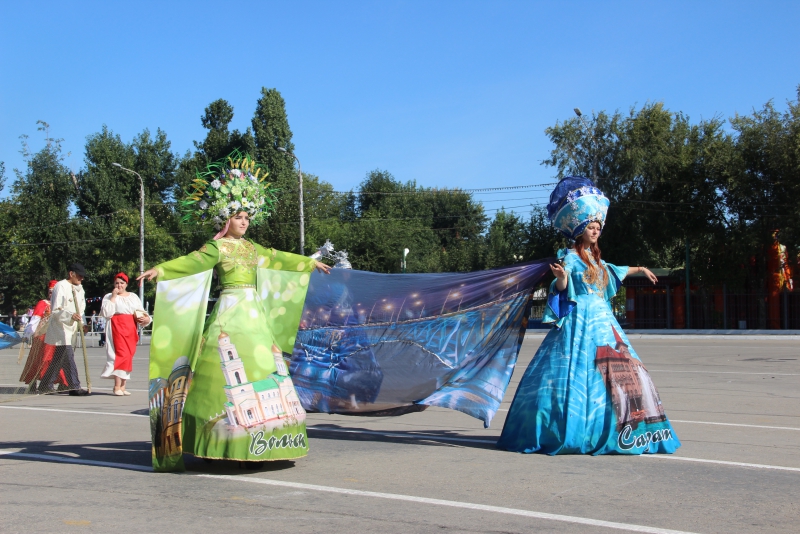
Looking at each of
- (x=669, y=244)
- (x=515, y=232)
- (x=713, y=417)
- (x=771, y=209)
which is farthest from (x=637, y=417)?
(x=515, y=232)

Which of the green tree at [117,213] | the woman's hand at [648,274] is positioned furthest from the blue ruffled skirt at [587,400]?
the green tree at [117,213]

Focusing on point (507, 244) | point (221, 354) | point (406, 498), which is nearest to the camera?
point (406, 498)

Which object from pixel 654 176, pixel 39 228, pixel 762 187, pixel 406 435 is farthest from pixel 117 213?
pixel 406 435

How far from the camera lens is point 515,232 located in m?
55.4

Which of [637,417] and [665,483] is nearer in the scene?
[665,483]

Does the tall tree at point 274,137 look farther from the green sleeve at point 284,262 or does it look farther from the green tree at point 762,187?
the green sleeve at point 284,262

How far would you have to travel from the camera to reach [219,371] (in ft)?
20.1

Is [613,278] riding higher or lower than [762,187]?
lower

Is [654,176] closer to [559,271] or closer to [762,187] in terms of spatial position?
[762,187]

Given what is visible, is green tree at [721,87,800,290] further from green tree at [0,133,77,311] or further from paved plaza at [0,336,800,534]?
green tree at [0,133,77,311]

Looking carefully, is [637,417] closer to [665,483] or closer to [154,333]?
[665,483]

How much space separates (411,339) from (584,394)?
1.81m

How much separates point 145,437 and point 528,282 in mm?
4023

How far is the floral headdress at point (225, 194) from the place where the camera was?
22.7ft
